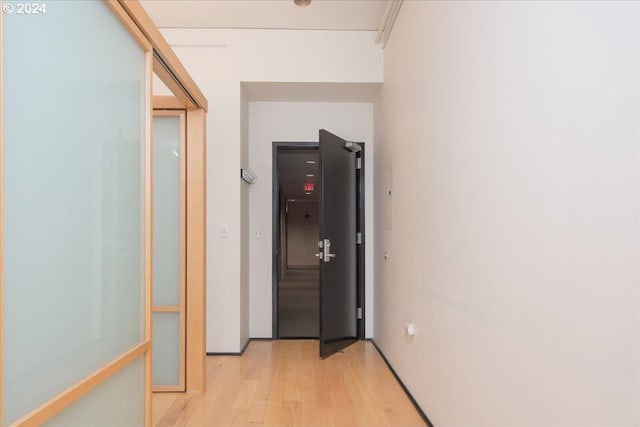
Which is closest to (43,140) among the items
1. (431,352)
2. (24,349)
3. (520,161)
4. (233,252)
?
(24,349)

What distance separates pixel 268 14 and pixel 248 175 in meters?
1.53

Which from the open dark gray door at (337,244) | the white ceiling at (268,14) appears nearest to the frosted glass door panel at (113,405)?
the open dark gray door at (337,244)

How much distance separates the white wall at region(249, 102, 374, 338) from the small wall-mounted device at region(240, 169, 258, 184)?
0.08 meters

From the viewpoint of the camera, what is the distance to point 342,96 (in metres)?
4.66

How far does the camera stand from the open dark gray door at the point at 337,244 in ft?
13.6

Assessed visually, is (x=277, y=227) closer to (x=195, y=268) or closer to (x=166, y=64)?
(x=195, y=268)

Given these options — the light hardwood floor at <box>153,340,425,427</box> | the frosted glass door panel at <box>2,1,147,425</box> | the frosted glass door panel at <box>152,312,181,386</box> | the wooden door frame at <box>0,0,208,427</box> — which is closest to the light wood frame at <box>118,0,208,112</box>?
the wooden door frame at <box>0,0,208,427</box>

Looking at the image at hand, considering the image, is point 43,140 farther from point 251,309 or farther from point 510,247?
point 251,309

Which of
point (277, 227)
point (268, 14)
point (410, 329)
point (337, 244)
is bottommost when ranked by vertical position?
point (410, 329)

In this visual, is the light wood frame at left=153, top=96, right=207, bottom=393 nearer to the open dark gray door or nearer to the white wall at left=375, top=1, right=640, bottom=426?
the open dark gray door

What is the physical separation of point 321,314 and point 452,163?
2.36m

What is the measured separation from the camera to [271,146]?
15.9ft

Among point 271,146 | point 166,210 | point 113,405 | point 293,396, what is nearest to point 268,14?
point 271,146

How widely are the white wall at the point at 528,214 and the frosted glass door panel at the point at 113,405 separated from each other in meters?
1.50
